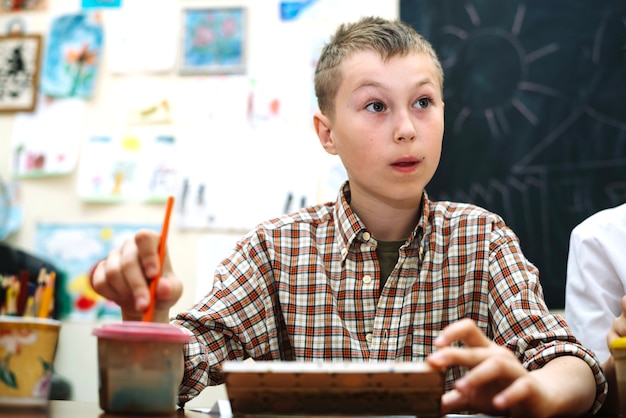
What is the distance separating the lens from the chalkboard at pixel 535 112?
1.88m

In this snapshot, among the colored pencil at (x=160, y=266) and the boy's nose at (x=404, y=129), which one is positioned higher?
the boy's nose at (x=404, y=129)

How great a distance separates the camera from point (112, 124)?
218 centimetres

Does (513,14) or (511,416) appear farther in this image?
(513,14)

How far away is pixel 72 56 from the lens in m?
2.21

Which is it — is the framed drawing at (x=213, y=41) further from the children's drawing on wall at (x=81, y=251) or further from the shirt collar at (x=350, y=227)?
the shirt collar at (x=350, y=227)

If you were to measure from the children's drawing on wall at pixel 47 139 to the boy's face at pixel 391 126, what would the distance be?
1239mm

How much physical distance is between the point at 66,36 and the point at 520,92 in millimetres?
1379

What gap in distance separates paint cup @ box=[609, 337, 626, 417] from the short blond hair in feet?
2.02

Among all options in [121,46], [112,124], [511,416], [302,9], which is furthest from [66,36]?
[511,416]

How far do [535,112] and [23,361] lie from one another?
158cm

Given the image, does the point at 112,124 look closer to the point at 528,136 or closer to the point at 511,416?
the point at 528,136

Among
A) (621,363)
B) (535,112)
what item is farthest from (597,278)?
(535,112)

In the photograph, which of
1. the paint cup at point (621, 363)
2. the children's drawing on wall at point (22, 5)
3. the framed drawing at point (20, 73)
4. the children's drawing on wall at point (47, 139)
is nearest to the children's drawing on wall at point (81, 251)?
the children's drawing on wall at point (47, 139)

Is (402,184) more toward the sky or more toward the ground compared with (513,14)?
more toward the ground
